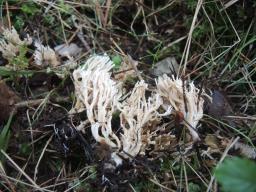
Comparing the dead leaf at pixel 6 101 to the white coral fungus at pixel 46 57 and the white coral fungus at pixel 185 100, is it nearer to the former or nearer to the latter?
the white coral fungus at pixel 46 57

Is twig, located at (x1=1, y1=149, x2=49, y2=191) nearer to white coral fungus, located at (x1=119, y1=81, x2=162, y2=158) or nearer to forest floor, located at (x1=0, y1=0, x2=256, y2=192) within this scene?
forest floor, located at (x1=0, y1=0, x2=256, y2=192)

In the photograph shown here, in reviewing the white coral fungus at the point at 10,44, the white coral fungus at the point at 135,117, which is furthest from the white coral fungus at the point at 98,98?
the white coral fungus at the point at 10,44

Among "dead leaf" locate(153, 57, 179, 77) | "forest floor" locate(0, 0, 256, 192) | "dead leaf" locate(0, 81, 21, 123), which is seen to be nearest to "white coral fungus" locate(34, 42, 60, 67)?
"forest floor" locate(0, 0, 256, 192)

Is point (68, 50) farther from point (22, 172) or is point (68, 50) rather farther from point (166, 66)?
point (22, 172)

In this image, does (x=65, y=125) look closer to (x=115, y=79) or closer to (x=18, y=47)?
(x=115, y=79)

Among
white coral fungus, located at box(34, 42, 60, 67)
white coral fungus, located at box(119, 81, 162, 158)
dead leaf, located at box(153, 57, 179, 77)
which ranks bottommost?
white coral fungus, located at box(119, 81, 162, 158)

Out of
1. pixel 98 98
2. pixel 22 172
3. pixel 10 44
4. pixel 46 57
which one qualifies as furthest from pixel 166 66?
pixel 22 172

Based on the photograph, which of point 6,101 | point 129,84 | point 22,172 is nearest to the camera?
point 22,172
